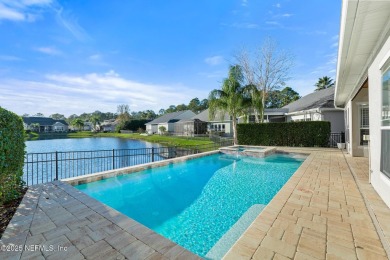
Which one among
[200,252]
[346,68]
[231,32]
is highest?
[231,32]

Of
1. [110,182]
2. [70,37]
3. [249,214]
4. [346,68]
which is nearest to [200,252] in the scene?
[249,214]

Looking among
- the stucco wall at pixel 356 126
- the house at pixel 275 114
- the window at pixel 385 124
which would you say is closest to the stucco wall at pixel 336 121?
the house at pixel 275 114

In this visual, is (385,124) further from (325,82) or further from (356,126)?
(325,82)

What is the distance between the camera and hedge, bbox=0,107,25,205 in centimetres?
408

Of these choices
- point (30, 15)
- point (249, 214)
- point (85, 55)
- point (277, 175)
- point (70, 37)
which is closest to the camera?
point (249, 214)

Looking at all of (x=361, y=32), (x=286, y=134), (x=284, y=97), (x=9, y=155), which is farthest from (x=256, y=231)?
(x=284, y=97)

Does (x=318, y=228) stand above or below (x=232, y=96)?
below

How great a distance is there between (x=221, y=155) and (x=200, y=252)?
398 inches

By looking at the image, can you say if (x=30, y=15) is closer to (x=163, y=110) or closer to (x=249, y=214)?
(x=249, y=214)

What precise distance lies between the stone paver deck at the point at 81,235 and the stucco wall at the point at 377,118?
3794 mm

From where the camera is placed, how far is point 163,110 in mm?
92062

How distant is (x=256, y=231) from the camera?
2.81m

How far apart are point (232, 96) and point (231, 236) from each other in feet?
45.3

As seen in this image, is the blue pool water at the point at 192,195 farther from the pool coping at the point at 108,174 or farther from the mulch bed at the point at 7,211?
the mulch bed at the point at 7,211
